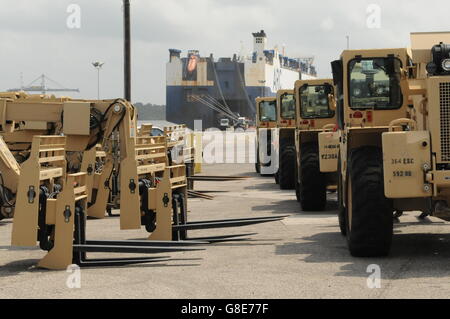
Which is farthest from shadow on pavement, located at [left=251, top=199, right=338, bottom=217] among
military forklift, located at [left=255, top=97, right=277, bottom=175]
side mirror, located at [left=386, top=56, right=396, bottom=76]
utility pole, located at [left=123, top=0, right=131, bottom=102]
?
utility pole, located at [left=123, top=0, right=131, bottom=102]

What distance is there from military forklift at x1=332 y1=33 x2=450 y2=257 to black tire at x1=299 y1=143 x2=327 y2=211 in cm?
500

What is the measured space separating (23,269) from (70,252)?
61 cm

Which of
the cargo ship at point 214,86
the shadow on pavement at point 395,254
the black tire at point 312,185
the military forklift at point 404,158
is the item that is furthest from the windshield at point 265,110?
the cargo ship at point 214,86

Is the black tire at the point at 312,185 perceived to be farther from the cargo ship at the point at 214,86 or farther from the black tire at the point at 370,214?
the cargo ship at the point at 214,86

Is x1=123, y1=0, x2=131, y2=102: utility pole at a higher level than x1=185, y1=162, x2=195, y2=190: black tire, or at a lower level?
higher

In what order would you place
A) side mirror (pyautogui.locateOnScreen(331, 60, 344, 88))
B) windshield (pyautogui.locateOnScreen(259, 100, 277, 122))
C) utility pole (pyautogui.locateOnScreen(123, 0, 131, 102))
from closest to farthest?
side mirror (pyautogui.locateOnScreen(331, 60, 344, 88)) → utility pole (pyautogui.locateOnScreen(123, 0, 131, 102)) → windshield (pyautogui.locateOnScreen(259, 100, 277, 122))

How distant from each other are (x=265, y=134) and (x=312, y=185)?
39.7ft

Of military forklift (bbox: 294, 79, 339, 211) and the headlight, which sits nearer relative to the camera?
the headlight

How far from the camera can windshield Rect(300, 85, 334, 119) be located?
22594 millimetres

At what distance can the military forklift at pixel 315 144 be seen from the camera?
17516mm

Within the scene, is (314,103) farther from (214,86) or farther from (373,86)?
(214,86)

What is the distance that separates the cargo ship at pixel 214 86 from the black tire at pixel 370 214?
5210 inches

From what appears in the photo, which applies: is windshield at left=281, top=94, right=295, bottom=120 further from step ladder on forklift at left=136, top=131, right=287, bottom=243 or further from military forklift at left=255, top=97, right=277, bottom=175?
step ladder on forklift at left=136, top=131, right=287, bottom=243
